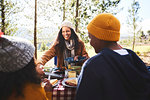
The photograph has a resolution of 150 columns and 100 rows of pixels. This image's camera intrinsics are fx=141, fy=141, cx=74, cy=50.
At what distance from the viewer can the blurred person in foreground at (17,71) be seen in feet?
2.81

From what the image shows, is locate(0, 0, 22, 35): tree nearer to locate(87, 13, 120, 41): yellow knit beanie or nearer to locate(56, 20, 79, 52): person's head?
locate(56, 20, 79, 52): person's head

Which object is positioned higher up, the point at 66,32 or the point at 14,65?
the point at 66,32

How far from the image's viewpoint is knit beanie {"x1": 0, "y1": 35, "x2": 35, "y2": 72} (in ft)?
2.77

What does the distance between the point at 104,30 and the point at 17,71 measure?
0.78 meters

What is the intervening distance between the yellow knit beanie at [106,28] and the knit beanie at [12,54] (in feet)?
2.14

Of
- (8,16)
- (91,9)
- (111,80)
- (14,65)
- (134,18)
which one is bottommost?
(111,80)

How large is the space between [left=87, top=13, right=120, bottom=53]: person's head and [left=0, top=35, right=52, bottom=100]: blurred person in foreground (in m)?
0.59

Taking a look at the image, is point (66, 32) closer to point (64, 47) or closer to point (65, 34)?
point (65, 34)

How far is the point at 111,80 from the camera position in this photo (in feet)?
3.35

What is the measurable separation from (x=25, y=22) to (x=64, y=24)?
13.8 feet

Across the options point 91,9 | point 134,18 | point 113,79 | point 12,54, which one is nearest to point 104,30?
point 113,79

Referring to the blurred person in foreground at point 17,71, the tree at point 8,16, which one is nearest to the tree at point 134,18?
the tree at point 8,16

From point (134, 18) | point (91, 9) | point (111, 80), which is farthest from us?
point (134, 18)

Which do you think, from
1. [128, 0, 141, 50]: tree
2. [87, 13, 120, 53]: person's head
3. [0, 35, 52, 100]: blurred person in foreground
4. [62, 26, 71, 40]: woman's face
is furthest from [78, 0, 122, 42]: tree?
[0, 35, 52, 100]: blurred person in foreground
